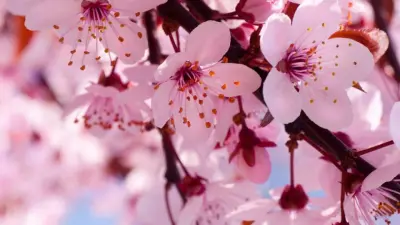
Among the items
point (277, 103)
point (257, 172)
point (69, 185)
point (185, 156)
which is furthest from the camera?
point (69, 185)

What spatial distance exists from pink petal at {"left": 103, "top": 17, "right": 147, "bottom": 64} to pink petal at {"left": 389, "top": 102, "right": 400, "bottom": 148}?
0.42 metres

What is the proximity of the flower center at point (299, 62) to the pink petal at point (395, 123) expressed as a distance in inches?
6.7

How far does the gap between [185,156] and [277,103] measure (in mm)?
636

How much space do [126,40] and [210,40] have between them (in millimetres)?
184

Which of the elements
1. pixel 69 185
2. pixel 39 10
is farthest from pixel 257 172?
pixel 69 185

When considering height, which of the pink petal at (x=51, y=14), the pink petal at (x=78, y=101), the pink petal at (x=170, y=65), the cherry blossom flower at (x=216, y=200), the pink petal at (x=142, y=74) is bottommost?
the cherry blossom flower at (x=216, y=200)

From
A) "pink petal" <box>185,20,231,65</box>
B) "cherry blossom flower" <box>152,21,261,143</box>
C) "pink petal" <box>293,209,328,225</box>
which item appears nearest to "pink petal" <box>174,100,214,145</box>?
"cherry blossom flower" <box>152,21,261,143</box>

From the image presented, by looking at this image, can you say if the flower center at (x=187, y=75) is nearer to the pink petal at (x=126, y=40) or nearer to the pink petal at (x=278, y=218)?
the pink petal at (x=126, y=40)

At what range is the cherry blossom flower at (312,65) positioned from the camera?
0.89 m

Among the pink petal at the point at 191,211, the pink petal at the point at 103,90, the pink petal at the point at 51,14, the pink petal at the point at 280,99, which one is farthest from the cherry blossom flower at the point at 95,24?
the pink petal at the point at 191,211

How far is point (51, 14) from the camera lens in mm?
967

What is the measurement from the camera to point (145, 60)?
1.18 metres

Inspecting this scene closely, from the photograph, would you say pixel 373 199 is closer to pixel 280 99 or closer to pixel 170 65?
pixel 280 99

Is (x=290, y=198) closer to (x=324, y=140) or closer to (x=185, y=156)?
(x=324, y=140)
